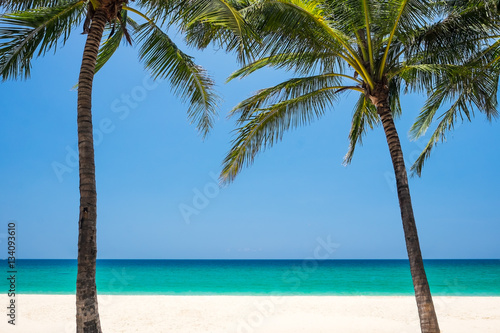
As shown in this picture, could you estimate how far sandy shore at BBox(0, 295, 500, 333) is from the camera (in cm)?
929

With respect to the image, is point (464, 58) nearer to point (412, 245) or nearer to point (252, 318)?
point (412, 245)

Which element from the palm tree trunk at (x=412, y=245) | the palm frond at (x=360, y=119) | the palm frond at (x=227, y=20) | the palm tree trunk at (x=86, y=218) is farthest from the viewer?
the palm frond at (x=360, y=119)

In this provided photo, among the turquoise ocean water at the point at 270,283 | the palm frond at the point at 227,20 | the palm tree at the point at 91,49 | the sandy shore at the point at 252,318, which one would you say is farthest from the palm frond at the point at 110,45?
the turquoise ocean water at the point at 270,283

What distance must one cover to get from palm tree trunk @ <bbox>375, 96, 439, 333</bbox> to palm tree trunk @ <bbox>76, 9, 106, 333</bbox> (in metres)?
4.20

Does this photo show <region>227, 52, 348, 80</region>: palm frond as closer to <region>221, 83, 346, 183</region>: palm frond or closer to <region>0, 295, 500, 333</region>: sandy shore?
<region>221, 83, 346, 183</region>: palm frond

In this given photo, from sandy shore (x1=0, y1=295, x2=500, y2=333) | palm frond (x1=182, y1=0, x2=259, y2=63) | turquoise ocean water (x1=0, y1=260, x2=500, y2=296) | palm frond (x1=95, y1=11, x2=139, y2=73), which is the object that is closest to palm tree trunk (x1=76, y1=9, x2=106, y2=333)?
palm frond (x1=182, y1=0, x2=259, y2=63)

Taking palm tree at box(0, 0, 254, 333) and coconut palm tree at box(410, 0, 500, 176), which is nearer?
palm tree at box(0, 0, 254, 333)

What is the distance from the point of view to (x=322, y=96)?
7.90 metres

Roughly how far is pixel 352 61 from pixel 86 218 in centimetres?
483

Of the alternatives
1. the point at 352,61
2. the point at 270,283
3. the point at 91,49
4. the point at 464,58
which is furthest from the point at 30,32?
the point at 270,283

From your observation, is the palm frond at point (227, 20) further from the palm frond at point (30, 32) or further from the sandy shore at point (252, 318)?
the sandy shore at point (252, 318)

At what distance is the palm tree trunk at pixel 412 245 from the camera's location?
5648 mm

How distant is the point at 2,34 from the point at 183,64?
100.0 inches

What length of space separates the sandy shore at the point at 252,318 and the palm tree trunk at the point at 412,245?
3506 mm
